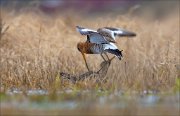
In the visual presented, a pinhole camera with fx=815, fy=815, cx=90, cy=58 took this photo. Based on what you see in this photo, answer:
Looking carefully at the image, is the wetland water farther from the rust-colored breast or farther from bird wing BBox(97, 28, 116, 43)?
the rust-colored breast

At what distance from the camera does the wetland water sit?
9.35m

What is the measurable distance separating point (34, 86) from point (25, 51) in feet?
11.2

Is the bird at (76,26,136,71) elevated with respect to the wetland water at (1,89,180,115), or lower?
elevated

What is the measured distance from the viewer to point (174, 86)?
10.7 m

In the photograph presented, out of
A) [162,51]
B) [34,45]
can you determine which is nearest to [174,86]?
[162,51]

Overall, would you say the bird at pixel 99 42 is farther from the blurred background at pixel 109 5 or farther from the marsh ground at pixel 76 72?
the blurred background at pixel 109 5

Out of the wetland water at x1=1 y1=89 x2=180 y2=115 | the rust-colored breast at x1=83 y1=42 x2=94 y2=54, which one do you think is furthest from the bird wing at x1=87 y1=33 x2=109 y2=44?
the wetland water at x1=1 y1=89 x2=180 y2=115

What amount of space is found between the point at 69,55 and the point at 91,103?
16.0 feet

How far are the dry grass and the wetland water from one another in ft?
1.52

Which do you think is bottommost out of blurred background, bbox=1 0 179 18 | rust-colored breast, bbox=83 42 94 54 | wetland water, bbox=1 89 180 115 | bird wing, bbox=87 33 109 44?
wetland water, bbox=1 89 180 115

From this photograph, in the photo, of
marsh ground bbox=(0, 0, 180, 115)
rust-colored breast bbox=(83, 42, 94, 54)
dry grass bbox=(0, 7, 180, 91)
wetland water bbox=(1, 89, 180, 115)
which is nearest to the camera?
wetland water bbox=(1, 89, 180, 115)

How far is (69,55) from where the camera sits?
47.4 feet

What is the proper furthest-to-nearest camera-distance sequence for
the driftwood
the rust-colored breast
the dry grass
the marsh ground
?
the rust-colored breast < the driftwood < the dry grass < the marsh ground

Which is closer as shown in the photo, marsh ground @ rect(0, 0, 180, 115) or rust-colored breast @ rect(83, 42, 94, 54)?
marsh ground @ rect(0, 0, 180, 115)
